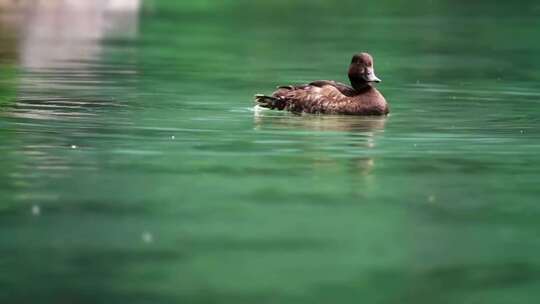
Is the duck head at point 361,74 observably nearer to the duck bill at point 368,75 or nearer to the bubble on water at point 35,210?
the duck bill at point 368,75

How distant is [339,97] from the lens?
22.9 m

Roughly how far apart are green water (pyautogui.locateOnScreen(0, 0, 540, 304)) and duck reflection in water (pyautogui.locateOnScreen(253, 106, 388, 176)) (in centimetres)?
3

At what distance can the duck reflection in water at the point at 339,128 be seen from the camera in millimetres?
17281

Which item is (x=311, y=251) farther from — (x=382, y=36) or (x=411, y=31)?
(x=411, y=31)

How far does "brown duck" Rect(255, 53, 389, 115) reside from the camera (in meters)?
22.8

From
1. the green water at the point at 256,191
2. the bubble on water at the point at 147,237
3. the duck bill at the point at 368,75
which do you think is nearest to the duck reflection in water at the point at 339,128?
the green water at the point at 256,191

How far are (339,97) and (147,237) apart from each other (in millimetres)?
10777

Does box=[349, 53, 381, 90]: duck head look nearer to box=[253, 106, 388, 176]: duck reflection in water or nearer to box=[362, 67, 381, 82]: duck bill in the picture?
box=[362, 67, 381, 82]: duck bill

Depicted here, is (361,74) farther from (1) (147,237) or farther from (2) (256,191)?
(1) (147,237)

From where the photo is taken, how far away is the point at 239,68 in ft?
117

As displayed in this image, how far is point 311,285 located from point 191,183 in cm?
477

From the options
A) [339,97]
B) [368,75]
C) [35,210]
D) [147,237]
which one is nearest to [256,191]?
[35,210]

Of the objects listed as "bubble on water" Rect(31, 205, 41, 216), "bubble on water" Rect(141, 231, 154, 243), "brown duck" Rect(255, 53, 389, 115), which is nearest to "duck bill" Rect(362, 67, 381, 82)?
"brown duck" Rect(255, 53, 389, 115)

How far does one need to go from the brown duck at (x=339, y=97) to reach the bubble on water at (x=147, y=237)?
1047 cm
